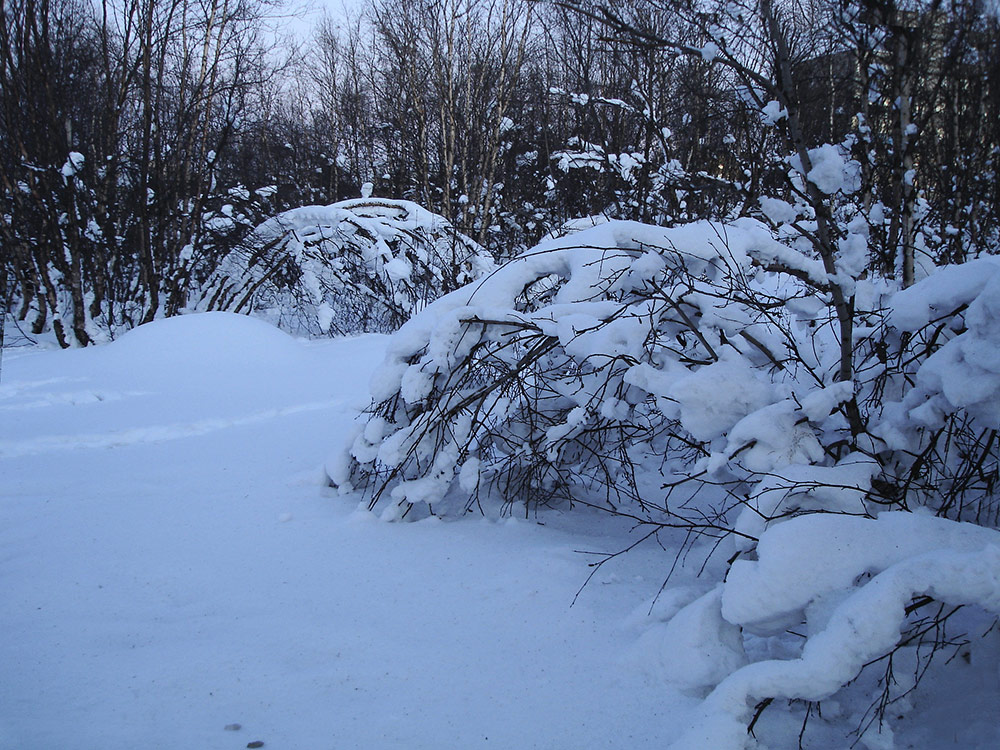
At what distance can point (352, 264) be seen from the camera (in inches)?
352

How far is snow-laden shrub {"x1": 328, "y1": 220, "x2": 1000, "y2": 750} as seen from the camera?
1.77 m

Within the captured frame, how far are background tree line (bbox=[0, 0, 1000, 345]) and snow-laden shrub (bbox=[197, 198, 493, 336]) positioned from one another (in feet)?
2.10

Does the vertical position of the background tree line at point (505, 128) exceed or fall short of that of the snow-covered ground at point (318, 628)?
it exceeds it

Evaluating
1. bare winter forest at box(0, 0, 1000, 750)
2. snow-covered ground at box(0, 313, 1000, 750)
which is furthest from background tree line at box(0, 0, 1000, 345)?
snow-covered ground at box(0, 313, 1000, 750)

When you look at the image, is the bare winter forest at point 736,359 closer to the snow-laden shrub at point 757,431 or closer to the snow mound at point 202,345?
the snow-laden shrub at point 757,431

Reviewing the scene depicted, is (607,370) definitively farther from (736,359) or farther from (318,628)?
(318,628)

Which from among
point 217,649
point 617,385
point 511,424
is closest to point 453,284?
point 511,424

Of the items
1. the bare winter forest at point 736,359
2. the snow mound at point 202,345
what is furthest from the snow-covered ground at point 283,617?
the snow mound at point 202,345

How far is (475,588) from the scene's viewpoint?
8.67 ft

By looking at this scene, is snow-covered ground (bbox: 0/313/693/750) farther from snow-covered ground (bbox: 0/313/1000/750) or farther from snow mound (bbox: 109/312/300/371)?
snow mound (bbox: 109/312/300/371)

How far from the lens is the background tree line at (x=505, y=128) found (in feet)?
12.6

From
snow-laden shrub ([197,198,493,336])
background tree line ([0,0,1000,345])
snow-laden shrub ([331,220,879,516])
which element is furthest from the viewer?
snow-laden shrub ([197,198,493,336])

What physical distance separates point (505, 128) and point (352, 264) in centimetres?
453

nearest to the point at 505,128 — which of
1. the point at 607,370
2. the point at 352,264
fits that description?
the point at 352,264
